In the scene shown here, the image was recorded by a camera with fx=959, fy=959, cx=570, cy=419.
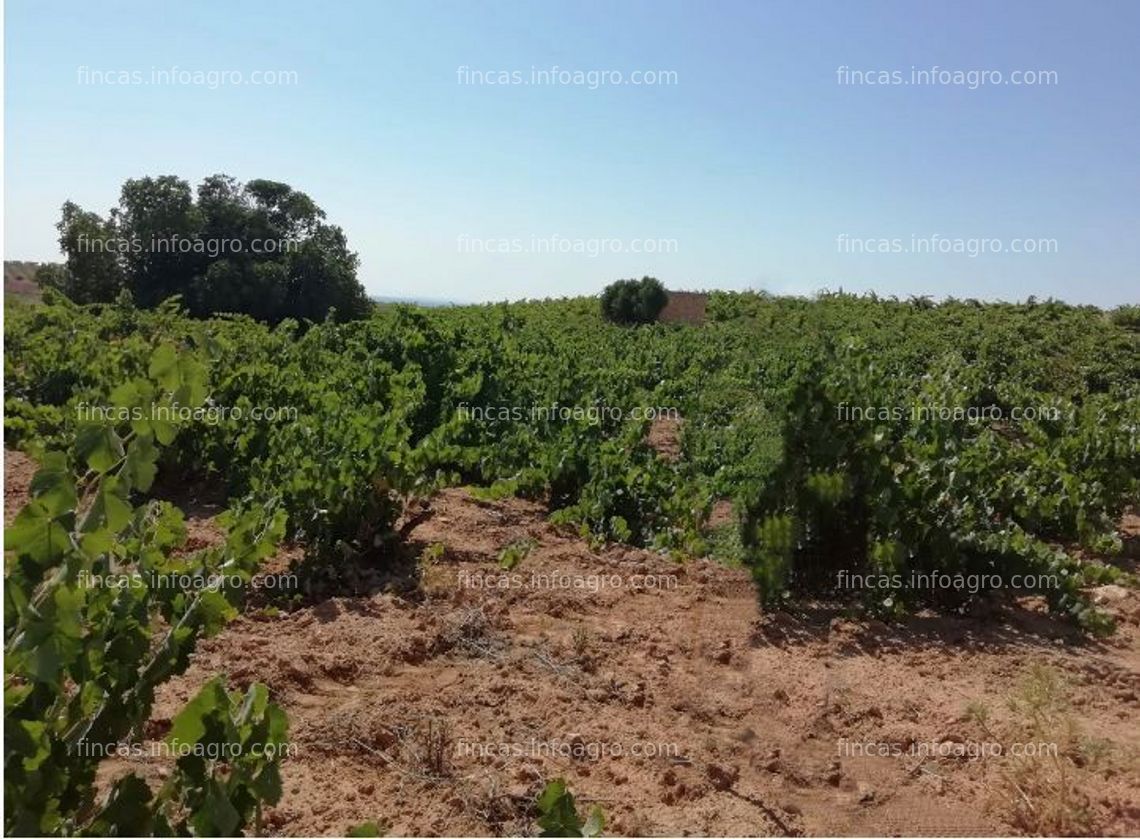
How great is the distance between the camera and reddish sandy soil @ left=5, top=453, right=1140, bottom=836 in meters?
3.64

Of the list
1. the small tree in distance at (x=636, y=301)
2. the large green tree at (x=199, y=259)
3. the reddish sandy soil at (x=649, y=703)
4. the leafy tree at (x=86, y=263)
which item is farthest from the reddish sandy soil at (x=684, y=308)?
the reddish sandy soil at (x=649, y=703)

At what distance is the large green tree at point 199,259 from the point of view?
116 feet

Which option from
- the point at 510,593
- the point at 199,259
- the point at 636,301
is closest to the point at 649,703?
the point at 510,593

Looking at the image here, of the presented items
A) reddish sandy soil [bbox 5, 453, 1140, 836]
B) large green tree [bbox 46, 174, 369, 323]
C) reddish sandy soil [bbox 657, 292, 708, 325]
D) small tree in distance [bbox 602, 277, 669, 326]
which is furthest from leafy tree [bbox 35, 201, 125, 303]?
reddish sandy soil [bbox 5, 453, 1140, 836]

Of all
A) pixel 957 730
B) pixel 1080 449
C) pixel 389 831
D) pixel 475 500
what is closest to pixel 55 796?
pixel 389 831

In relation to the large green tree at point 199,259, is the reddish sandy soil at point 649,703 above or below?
below

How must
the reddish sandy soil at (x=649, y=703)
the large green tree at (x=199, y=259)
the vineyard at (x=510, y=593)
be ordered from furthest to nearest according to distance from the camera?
the large green tree at (x=199, y=259), the reddish sandy soil at (x=649, y=703), the vineyard at (x=510, y=593)

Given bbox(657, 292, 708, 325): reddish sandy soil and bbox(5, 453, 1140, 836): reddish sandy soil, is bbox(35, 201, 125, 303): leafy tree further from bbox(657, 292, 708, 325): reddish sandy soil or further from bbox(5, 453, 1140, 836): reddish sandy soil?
bbox(5, 453, 1140, 836): reddish sandy soil

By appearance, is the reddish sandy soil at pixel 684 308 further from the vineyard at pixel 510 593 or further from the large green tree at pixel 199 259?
the vineyard at pixel 510 593

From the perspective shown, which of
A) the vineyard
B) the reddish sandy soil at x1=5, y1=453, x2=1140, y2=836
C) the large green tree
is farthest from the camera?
the large green tree

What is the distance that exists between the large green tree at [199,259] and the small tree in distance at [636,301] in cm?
1098

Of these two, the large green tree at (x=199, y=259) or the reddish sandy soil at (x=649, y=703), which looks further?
the large green tree at (x=199, y=259)

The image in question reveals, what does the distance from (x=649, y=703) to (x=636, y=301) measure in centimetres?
3276

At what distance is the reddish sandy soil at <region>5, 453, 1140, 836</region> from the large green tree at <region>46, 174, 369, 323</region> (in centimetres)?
3099
